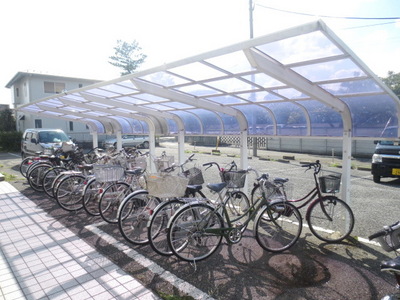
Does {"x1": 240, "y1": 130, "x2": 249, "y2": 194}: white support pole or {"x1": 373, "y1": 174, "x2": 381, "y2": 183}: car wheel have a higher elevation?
{"x1": 240, "y1": 130, "x2": 249, "y2": 194}: white support pole

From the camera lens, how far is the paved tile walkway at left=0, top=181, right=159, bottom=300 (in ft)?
9.54

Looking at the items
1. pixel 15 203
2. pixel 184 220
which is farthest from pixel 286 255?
pixel 15 203

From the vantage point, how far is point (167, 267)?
3.44 metres

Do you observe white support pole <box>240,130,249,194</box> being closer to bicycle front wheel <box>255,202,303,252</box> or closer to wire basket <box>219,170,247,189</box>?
wire basket <box>219,170,247,189</box>

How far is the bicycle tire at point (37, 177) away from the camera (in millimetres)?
7445

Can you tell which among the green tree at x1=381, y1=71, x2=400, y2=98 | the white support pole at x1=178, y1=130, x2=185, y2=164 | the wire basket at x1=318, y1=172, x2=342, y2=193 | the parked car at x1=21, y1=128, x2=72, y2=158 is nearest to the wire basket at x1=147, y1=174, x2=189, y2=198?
the wire basket at x1=318, y1=172, x2=342, y2=193

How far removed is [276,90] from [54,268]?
391 centimetres

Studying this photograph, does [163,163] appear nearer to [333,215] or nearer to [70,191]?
[70,191]

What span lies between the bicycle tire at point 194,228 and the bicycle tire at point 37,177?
534cm

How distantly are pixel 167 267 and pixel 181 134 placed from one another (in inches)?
157

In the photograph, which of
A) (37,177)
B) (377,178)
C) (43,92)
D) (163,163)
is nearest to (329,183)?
(163,163)

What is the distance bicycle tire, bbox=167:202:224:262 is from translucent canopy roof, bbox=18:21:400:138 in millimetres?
1855

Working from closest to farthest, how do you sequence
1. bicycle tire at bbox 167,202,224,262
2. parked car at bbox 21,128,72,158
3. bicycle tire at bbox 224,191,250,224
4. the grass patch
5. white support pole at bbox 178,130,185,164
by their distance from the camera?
the grass patch, bicycle tire at bbox 167,202,224,262, bicycle tire at bbox 224,191,250,224, white support pole at bbox 178,130,185,164, parked car at bbox 21,128,72,158

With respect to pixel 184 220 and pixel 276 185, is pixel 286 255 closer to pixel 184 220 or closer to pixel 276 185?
pixel 276 185
